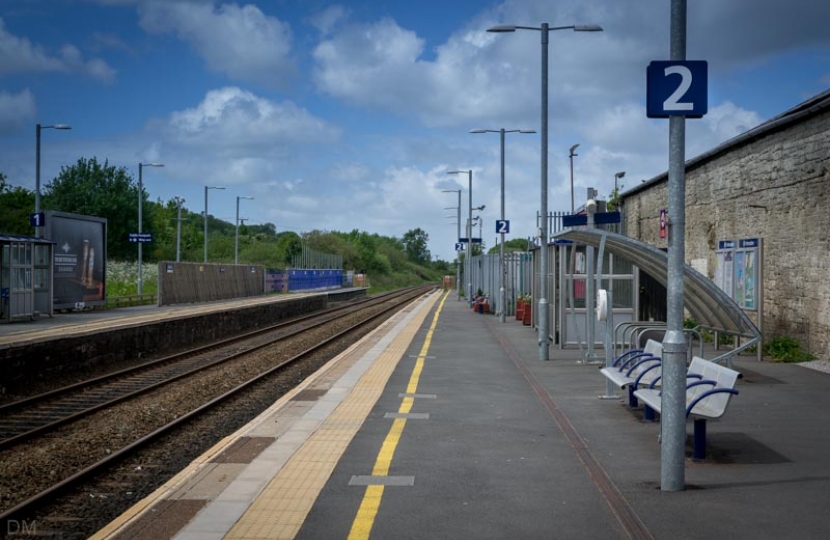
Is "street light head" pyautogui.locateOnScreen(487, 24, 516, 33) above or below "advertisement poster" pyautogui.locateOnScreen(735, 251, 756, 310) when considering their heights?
above

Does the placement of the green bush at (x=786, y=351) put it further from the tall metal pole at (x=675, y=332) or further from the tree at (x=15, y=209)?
the tree at (x=15, y=209)

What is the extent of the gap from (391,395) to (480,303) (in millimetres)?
26324

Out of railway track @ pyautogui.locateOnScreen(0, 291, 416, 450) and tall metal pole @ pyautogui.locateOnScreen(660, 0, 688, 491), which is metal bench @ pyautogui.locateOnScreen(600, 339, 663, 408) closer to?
tall metal pole @ pyautogui.locateOnScreen(660, 0, 688, 491)

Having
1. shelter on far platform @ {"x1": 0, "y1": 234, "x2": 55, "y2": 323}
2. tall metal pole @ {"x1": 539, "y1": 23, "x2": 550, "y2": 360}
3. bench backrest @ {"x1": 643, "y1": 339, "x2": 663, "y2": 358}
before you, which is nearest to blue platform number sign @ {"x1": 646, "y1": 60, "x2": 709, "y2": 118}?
bench backrest @ {"x1": 643, "y1": 339, "x2": 663, "y2": 358}

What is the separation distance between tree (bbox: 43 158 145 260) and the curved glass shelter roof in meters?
67.2

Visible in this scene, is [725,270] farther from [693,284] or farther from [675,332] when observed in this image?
[675,332]

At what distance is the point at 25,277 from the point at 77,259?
17.9ft

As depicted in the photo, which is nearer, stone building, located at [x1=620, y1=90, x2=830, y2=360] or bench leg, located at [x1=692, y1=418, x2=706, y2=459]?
bench leg, located at [x1=692, y1=418, x2=706, y2=459]

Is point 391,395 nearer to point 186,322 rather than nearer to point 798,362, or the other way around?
point 798,362

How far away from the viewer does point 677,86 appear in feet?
22.8

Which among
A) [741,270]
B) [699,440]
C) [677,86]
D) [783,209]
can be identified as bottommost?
[699,440]

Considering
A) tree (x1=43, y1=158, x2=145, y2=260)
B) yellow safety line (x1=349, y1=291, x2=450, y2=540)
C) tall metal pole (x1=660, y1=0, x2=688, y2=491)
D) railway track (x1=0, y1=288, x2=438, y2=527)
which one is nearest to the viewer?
yellow safety line (x1=349, y1=291, x2=450, y2=540)

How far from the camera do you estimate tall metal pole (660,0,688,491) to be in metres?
6.81

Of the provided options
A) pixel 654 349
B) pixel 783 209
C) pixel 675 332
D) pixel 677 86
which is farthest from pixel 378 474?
pixel 783 209
